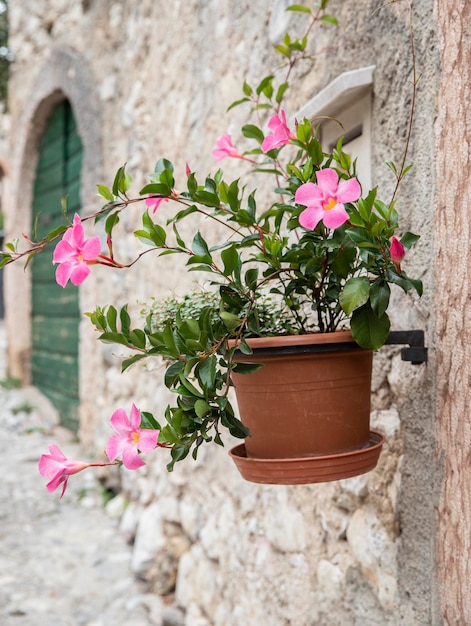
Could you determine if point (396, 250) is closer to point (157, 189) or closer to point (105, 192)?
point (157, 189)

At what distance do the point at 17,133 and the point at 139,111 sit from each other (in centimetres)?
285

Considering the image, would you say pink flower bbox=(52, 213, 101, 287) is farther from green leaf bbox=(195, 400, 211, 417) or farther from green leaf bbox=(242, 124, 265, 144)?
green leaf bbox=(242, 124, 265, 144)

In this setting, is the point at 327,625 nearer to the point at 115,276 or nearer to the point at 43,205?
the point at 115,276

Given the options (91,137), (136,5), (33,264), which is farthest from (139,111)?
(33,264)

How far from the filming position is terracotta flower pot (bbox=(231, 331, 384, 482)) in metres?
Result: 1.16

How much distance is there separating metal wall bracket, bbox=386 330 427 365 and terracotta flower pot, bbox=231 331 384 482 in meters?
0.08

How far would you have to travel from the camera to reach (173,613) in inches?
104

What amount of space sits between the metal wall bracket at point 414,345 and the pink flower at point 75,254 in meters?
0.53

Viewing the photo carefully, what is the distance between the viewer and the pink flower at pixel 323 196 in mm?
1037

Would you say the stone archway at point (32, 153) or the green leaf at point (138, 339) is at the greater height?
the stone archway at point (32, 153)

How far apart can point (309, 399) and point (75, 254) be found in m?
0.44

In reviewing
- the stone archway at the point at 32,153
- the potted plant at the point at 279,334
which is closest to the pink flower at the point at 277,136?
the potted plant at the point at 279,334

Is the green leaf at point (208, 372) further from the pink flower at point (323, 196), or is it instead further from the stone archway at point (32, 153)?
the stone archway at point (32, 153)

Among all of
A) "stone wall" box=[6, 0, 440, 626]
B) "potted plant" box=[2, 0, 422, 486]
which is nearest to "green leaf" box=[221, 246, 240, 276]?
"potted plant" box=[2, 0, 422, 486]
